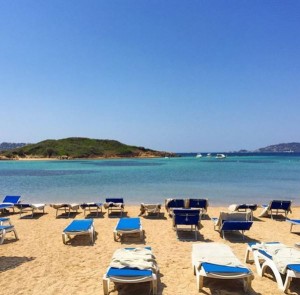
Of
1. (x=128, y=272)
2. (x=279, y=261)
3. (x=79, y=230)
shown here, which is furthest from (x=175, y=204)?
(x=128, y=272)

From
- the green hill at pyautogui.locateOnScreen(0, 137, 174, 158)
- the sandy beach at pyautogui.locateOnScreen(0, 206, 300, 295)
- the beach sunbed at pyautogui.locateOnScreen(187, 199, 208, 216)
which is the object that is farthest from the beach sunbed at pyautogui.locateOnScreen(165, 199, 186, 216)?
the green hill at pyautogui.locateOnScreen(0, 137, 174, 158)

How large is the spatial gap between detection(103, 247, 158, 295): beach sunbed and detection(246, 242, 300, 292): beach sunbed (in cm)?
241

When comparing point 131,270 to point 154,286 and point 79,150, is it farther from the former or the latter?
point 79,150

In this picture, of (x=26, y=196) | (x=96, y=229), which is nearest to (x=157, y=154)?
(x=26, y=196)

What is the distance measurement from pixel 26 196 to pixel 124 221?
473 inches

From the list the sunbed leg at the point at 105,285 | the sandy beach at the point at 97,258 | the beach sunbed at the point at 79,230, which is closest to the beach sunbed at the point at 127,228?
the sandy beach at the point at 97,258

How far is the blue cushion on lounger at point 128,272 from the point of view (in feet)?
17.0

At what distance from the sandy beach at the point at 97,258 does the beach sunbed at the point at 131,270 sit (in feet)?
1.58

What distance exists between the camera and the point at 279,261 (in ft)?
18.6

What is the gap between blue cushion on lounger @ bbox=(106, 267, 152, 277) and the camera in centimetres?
518

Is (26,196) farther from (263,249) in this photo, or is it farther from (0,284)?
(263,249)

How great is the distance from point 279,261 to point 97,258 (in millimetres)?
4301

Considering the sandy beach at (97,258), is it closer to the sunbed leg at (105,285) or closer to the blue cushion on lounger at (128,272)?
the sunbed leg at (105,285)

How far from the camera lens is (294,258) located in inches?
225
